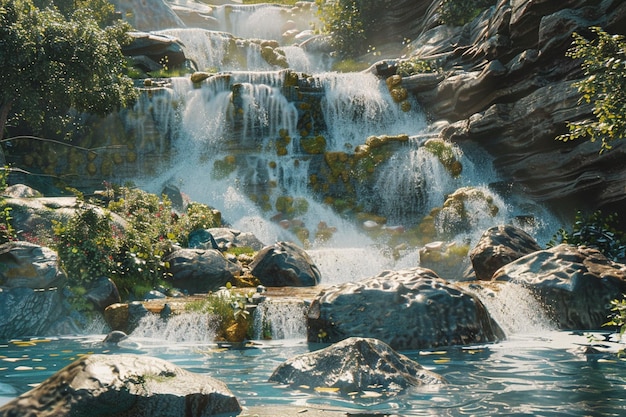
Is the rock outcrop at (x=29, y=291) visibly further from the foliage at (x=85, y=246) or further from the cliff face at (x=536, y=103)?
the cliff face at (x=536, y=103)

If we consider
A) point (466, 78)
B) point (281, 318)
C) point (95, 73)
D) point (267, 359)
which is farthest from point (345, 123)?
point (267, 359)

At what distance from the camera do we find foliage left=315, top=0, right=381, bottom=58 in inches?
1442

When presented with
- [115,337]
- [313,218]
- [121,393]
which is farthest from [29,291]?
[313,218]

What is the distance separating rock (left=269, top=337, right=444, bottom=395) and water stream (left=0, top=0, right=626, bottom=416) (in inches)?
9.6

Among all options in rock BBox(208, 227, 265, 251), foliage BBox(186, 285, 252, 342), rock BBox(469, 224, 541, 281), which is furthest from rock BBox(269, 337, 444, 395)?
rock BBox(208, 227, 265, 251)

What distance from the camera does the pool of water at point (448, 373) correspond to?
6.22 meters

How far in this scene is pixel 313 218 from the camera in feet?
78.6

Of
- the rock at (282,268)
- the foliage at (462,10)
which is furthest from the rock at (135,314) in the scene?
the foliage at (462,10)

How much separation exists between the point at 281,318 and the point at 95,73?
13.9 metres

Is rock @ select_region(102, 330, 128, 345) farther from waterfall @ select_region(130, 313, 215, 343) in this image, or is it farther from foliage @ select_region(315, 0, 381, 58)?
foliage @ select_region(315, 0, 381, 58)

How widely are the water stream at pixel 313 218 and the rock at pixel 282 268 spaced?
1.42 meters

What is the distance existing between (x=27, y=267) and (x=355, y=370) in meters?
8.00

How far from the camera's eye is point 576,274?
12.2 m

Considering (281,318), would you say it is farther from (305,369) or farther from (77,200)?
(77,200)
